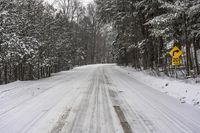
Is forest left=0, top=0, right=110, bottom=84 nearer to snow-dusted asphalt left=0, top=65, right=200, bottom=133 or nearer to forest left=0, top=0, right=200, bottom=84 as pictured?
forest left=0, top=0, right=200, bottom=84

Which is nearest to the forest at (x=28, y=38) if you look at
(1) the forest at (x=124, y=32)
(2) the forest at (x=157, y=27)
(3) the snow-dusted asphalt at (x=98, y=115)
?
(1) the forest at (x=124, y=32)

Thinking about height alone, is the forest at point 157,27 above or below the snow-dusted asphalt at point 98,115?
above

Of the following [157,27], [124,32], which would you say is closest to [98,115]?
[157,27]

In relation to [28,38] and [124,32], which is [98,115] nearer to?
[28,38]

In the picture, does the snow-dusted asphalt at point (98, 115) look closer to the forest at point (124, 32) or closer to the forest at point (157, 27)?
the forest at point (124, 32)

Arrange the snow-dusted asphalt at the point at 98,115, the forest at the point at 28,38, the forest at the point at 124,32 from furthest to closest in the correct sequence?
1. the forest at the point at 28,38
2. the forest at the point at 124,32
3. the snow-dusted asphalt at the point at 98,115

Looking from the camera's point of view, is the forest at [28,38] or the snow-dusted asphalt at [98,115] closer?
the snow-dusted asphalt at [98,115]

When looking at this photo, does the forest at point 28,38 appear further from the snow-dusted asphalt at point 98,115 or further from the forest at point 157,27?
the snow-dusted asphalt at point 98,115

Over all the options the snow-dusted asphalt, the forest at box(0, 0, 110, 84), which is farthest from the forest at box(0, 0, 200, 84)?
the snow-dusted asphalt

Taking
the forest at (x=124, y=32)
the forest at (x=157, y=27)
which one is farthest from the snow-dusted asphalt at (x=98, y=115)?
the forest at (x=157, y=27)

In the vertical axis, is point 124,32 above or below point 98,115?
above

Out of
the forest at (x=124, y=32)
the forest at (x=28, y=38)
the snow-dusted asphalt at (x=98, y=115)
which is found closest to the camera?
the snow-dusted asphalt at (x=98, y=115)

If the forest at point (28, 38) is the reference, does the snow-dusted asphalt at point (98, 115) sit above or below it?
below

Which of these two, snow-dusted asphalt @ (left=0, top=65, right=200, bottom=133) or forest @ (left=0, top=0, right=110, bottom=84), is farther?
forest @ (left=0, top=0, right=110, bottom=84)
